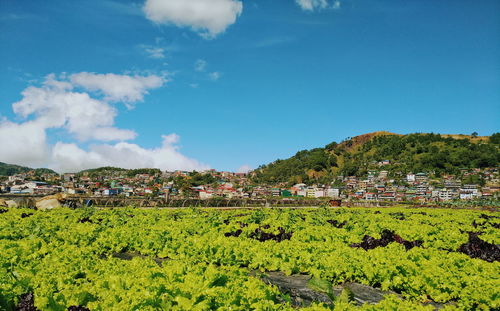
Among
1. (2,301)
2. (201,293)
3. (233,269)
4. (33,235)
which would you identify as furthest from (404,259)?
(33,235)

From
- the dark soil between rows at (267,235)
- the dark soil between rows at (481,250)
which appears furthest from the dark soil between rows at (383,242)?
the dark soil between rows at (267,235)

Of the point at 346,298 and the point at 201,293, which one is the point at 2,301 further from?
the point at 346,298

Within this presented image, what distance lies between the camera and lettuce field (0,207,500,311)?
4.43m

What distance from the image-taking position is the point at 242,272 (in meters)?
5.56

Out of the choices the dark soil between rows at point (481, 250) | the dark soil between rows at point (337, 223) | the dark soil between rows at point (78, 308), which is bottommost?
the dark soil between rows at point (481, 250)

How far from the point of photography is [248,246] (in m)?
8.99

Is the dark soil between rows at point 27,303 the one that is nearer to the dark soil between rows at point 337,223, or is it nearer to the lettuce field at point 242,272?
the lettuce field at point 242,272

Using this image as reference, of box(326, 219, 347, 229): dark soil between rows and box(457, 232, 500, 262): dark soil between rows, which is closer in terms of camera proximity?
box(457, 232, 500, 262): dark soil between rows

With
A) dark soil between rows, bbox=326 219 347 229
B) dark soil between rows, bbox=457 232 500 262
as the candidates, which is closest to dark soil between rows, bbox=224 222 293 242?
dark soil between rows, bbox=326 219 347 229

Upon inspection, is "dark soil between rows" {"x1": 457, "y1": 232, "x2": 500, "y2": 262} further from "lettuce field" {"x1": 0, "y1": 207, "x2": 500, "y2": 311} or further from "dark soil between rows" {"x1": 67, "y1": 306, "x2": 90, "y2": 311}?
"dark soil between rows" {"x1": 67, "y1": 306, "x2": 90, "y2": 311}

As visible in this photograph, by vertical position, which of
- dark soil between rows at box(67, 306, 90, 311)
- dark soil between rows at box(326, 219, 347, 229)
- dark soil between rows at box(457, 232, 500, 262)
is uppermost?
dark soil between rows at box(326, 219, 347, 229)

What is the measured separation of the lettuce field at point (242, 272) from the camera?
4.43 metres

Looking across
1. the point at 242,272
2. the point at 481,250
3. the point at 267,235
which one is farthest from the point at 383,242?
the point at 242,272

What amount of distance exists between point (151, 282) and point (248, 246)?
4.54 metres
